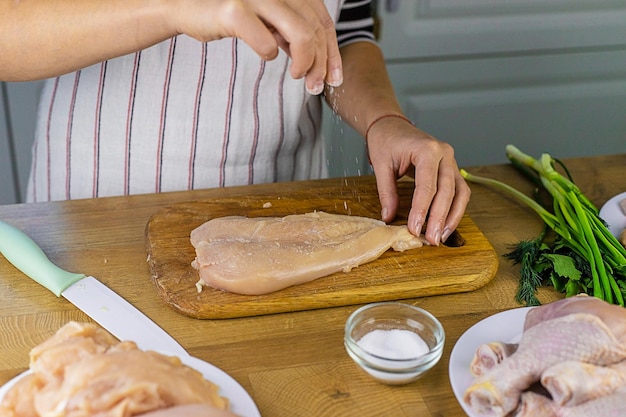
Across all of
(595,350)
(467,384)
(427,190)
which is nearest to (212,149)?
(427,190)

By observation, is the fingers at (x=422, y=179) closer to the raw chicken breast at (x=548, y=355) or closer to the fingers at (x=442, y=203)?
the fingers at (x=442, y=203)

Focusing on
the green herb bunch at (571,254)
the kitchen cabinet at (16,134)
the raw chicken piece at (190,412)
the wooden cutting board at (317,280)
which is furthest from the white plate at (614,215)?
the kitchen cabinet at (16,134)

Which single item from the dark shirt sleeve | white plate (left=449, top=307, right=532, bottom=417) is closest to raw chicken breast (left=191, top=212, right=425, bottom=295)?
white plate (left=449, top=307, right=532, bottom=417)

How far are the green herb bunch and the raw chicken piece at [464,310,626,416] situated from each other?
323 millimetres

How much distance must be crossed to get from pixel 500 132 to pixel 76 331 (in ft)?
7.94

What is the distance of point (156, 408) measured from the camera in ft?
2.96

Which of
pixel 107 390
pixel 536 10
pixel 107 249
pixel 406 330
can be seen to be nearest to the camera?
pixel 107 390

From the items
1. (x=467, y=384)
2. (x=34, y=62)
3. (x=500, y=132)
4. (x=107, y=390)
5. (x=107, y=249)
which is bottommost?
(x=500, y=132)

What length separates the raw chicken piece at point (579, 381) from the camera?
97cm

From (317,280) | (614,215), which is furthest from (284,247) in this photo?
(614,215)

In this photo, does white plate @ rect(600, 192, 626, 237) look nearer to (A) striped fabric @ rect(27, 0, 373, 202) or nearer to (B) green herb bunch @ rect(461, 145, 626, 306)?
(B) green herb bunch @ rect(461, 145, 626, 306)

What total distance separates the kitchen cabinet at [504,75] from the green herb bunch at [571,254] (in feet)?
4.30

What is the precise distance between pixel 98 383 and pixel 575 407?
1.99 ft

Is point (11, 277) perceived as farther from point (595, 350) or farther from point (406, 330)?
point (595, 350)
